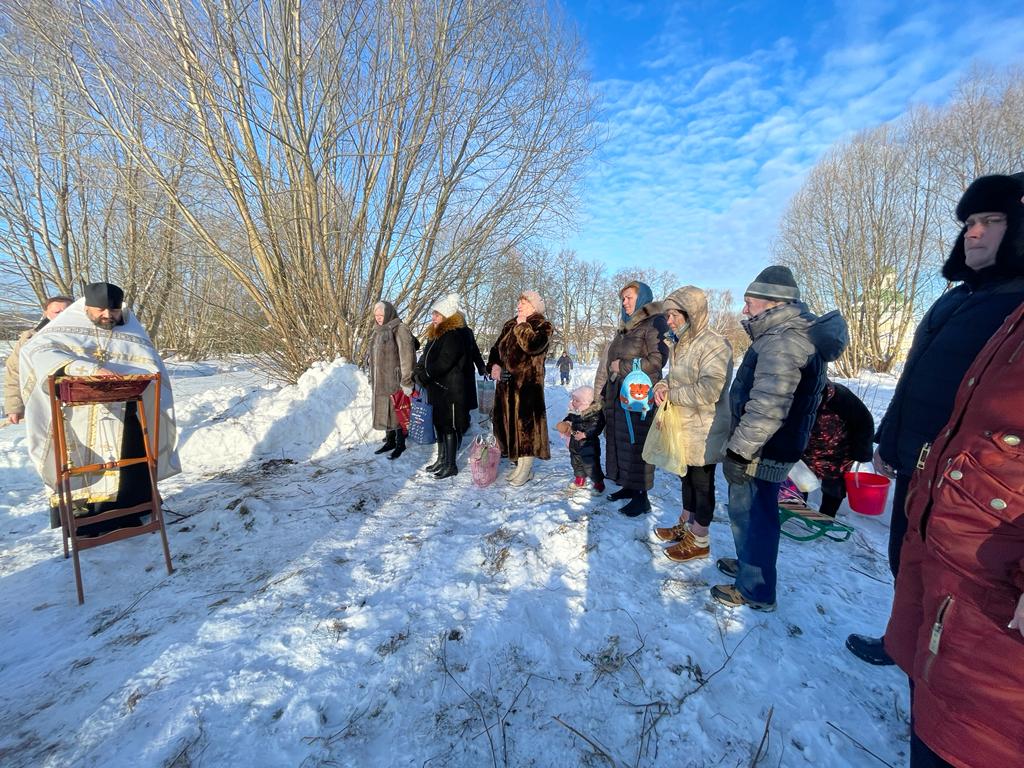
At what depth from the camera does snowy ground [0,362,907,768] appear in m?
1.83

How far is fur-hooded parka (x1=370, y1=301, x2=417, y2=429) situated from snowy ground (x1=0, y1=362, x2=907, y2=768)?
1925 millimetres

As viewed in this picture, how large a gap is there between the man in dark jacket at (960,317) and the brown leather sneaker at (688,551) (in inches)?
47.8

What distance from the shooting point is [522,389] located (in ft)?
15.3

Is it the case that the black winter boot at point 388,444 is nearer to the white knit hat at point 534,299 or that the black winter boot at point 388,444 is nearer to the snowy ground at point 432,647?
the snowy ground at point 432,647

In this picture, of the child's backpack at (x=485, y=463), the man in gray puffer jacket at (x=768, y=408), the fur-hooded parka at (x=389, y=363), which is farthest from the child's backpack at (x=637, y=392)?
the fur-hooded parka at (x=389, y=363)

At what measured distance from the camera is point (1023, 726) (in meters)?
0.98

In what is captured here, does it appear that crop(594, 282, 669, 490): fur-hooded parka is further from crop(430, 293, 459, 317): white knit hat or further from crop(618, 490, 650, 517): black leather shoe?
crop(430, 293, 459, 317): white knit hat

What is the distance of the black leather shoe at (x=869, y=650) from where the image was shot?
224 centimetres

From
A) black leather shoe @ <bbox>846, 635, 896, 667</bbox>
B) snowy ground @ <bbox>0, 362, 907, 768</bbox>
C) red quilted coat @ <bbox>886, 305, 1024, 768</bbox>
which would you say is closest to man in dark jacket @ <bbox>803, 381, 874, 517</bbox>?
snowy ground @ <bbox>0, 362, 907, 768</bbox>

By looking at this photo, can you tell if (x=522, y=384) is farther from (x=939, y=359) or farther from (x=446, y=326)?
(x=939, y=359)

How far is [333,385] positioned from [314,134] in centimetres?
453

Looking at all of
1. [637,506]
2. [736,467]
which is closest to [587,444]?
[637,506]

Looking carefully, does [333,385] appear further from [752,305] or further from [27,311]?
[27,311]

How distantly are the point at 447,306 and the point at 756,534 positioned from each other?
386 cm
